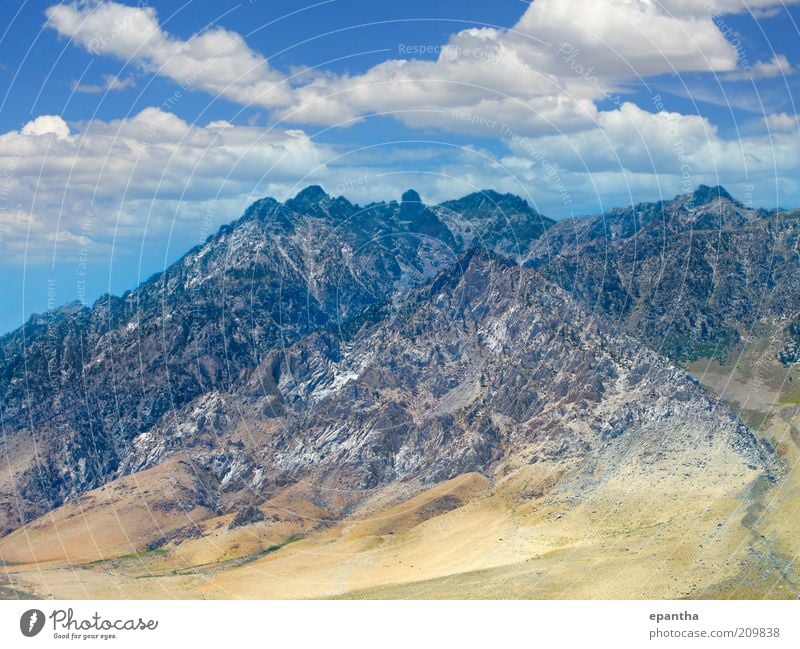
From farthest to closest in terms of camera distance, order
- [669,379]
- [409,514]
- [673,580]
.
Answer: [669,379] < [409,514] < [673,580]

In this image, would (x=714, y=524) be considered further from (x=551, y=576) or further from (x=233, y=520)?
(x=233, y=520)

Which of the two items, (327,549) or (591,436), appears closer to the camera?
(327,549)

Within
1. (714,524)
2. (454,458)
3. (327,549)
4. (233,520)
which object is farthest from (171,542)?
(714,524)
